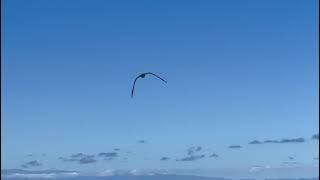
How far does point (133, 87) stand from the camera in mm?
123500

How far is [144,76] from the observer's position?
13288 cm

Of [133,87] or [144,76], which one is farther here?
[144,76]

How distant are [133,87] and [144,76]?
31.7 ft
